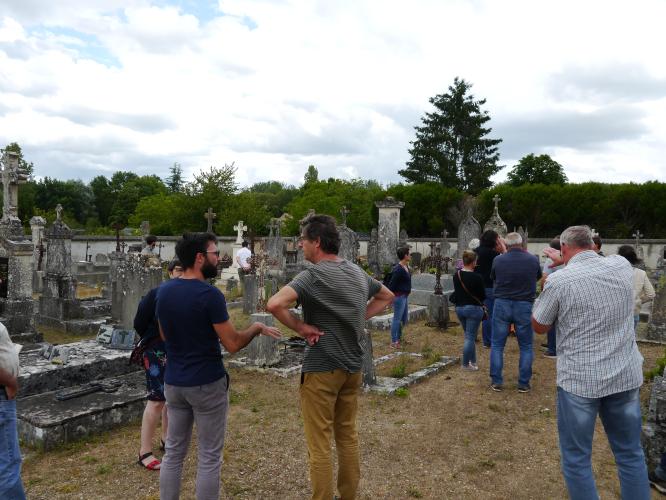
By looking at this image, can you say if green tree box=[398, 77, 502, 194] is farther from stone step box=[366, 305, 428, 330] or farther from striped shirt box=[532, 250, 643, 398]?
striped shirt box=[532, 250, 643, 398]

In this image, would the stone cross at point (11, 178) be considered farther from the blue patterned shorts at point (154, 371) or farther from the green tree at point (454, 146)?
the green tree at point (454, 146)

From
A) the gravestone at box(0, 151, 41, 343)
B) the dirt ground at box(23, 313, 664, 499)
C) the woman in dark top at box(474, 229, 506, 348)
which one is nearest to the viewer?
the dirt ground at box(23, 313, 664, 499)

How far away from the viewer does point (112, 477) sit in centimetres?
385

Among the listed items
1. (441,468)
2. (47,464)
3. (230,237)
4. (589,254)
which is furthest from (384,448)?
(230,237)

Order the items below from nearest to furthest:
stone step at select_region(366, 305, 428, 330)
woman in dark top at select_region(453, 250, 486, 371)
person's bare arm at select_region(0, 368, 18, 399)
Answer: person's bare arm at select_region(0, 368, 18, 399), woman in dark top at select_region(453, 250, 486, 371), stone step at select_region(366, 305, 428, 330)

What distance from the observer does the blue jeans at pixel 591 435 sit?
2764mm

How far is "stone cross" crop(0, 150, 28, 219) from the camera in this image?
407 inches

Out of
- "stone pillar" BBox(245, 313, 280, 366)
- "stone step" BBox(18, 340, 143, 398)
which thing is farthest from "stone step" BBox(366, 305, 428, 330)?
"stone step" BBox(18, 340, 143, 398)

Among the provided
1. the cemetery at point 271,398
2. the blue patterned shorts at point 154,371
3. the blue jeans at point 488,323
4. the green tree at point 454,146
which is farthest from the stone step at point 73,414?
the green tree at point 454,146

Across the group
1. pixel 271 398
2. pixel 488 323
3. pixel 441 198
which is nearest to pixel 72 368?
pixel 271 398

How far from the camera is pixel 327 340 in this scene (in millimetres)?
2914

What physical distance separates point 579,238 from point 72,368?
5290 millimetres

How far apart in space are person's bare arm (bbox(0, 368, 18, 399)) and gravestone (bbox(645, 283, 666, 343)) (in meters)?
9.51

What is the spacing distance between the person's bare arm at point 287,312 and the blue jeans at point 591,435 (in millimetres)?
1510
